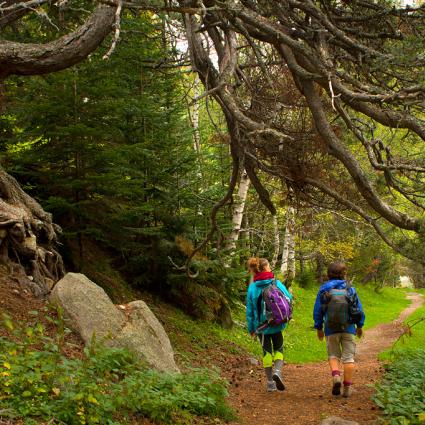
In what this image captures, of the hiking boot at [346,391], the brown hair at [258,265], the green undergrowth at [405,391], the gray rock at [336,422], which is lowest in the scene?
the hiking boot at [346,391]

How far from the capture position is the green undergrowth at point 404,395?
4926mm

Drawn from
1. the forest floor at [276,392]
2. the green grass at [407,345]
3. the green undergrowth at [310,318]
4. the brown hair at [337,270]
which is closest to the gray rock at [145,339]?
the forest floor at [276,392]

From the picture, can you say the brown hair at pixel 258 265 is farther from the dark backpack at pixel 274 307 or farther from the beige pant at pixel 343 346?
the beige pant at pixel 343 346

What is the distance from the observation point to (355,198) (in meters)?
7.98

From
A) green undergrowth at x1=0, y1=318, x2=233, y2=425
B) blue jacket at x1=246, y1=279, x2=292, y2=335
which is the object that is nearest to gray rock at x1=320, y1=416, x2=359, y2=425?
green undergrowth at x1=0, y1=318, x2=233, y2=425

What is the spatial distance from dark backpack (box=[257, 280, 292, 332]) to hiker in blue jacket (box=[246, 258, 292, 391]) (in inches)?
2.7

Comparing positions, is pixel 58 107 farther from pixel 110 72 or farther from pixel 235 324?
pixel 235 324

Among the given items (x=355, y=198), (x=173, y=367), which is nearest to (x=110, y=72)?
(x=355, y=198)

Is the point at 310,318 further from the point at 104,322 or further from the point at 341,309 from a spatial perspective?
the point at 104,322

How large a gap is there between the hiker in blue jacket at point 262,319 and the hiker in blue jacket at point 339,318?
2.10 ft

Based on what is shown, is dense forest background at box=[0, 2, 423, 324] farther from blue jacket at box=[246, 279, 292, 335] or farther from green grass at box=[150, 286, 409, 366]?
blue jacket at box=[246, 279, 292, 335]

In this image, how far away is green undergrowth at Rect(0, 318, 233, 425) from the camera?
145 inches

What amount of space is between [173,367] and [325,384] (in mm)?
2873

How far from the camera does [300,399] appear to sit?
22.1 feet
